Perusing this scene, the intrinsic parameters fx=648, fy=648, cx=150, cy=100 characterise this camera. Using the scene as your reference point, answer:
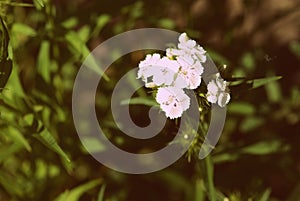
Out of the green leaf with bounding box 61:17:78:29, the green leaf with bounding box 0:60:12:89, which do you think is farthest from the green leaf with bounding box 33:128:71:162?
the green leaf with bounding box 61:17:78:29

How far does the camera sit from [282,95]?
80.1 inches

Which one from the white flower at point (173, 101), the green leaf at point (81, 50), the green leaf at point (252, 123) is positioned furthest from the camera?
the green leaf at point (252, 123)

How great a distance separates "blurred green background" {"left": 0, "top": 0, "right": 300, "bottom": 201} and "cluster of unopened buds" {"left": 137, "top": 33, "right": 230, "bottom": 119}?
0.12 m

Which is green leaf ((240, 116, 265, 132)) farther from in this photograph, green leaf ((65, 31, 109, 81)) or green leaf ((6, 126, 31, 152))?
green leaf ((6, 126, 31, 152))

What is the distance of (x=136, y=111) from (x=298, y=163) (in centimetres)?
52

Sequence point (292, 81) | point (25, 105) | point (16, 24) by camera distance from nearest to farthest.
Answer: point (25, 105), point (16, 24), point (292, 81)

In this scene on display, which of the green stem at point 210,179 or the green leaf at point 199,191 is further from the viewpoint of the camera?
the green leaf at point 199,191

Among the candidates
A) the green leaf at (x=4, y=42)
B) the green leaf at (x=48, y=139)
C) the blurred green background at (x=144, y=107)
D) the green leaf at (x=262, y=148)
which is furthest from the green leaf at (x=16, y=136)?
the green leaf at (x=262, y=148)

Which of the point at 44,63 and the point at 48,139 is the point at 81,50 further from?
→ the point at 48,139

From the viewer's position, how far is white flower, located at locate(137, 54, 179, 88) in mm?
1359

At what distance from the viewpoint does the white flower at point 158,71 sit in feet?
4.46

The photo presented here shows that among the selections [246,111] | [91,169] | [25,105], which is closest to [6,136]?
[25,105]

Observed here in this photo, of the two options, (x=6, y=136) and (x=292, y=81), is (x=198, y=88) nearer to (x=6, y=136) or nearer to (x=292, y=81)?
(x=6, y=136)

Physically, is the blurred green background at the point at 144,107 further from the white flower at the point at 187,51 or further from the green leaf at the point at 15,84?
the white flower at the point at 187,51
